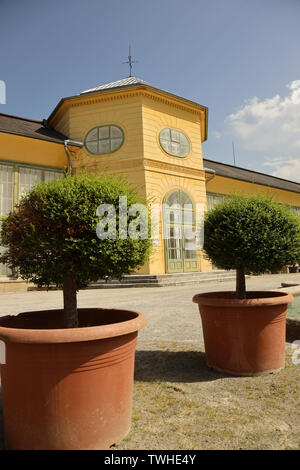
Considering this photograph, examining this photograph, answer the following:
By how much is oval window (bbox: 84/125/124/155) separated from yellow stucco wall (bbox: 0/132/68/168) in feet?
4.62

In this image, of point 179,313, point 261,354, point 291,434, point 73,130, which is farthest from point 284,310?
point 73,130

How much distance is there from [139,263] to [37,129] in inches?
574

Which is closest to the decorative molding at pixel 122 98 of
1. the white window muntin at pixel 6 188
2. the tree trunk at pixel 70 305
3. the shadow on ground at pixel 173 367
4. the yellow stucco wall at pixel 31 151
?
the yellow stucco wall at pixel 31 151

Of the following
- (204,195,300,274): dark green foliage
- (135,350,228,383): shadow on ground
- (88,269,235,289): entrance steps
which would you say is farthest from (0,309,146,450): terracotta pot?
(88,269,235,289): entrance steps

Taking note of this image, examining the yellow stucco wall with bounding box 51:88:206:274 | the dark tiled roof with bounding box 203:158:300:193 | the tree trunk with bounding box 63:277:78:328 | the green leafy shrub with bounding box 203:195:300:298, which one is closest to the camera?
the tree trunk with bounding box 63:277:78:328

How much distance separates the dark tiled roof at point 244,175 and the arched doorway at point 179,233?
13.3ft

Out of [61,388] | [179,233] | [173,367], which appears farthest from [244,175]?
[61,388]

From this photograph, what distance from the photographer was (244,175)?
22547 mm

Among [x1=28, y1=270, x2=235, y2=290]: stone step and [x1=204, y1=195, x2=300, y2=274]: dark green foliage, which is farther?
[x1=28, y1=270, x2=235, y2=290]: stone step

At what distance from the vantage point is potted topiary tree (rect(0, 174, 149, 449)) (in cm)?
183

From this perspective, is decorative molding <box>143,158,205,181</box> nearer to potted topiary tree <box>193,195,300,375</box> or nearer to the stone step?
the stone step

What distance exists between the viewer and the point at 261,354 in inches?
120

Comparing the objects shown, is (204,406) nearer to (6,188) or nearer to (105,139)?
(6,188)
